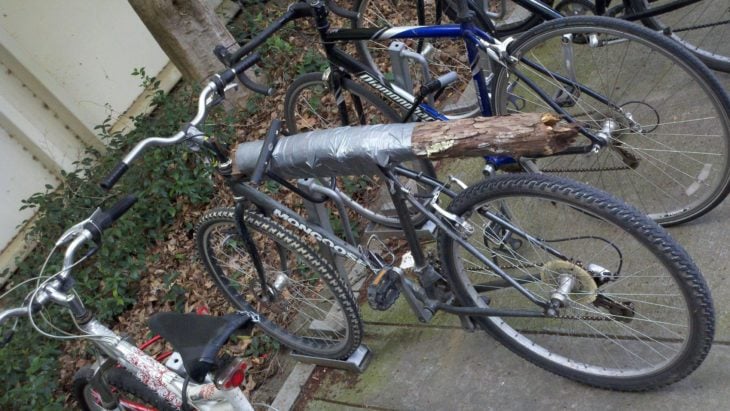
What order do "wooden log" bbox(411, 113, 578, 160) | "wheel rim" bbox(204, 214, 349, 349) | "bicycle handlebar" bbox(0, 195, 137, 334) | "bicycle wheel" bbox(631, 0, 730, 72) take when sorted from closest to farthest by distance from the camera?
"wooden log" bbox(411, 113, 578, 160) → "bicycle handlebar" bbox(0, 195, 137, 334) → "wheel rim" bbox(204, 214, 349, 349) → "bicycle wheel" bbox(631, 0, 730, 72)

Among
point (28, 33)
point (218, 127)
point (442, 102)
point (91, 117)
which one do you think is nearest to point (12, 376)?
point (218, 127)

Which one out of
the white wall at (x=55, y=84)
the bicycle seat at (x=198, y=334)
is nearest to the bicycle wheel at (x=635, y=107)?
the bicycle seat at (x=198, y=334)

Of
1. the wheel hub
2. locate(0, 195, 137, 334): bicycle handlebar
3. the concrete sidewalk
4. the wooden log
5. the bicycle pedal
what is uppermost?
locate(0, 195, 137, 334): bicycle handlebar

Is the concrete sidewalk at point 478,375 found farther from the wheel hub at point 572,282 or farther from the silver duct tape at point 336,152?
the silver duct tape at point 336,152

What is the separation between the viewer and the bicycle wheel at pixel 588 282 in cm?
240

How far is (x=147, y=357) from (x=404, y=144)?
142 cm

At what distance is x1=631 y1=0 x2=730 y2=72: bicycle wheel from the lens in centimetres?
390

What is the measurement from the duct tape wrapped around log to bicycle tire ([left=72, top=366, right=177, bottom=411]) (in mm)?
1055

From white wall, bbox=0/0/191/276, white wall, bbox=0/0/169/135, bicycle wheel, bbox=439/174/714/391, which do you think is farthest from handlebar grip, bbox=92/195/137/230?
white wall, bbox=0/0/169/135

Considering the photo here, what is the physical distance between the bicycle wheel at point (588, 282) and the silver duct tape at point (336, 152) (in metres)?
0.36

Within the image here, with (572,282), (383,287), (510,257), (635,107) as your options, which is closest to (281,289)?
(383,287)

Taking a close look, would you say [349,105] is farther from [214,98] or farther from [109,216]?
[109,216]

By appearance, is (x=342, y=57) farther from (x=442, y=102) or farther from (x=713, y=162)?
(x=713, y=162)

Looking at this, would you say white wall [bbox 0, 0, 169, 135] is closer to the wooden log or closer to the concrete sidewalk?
the concrete sidewalk
